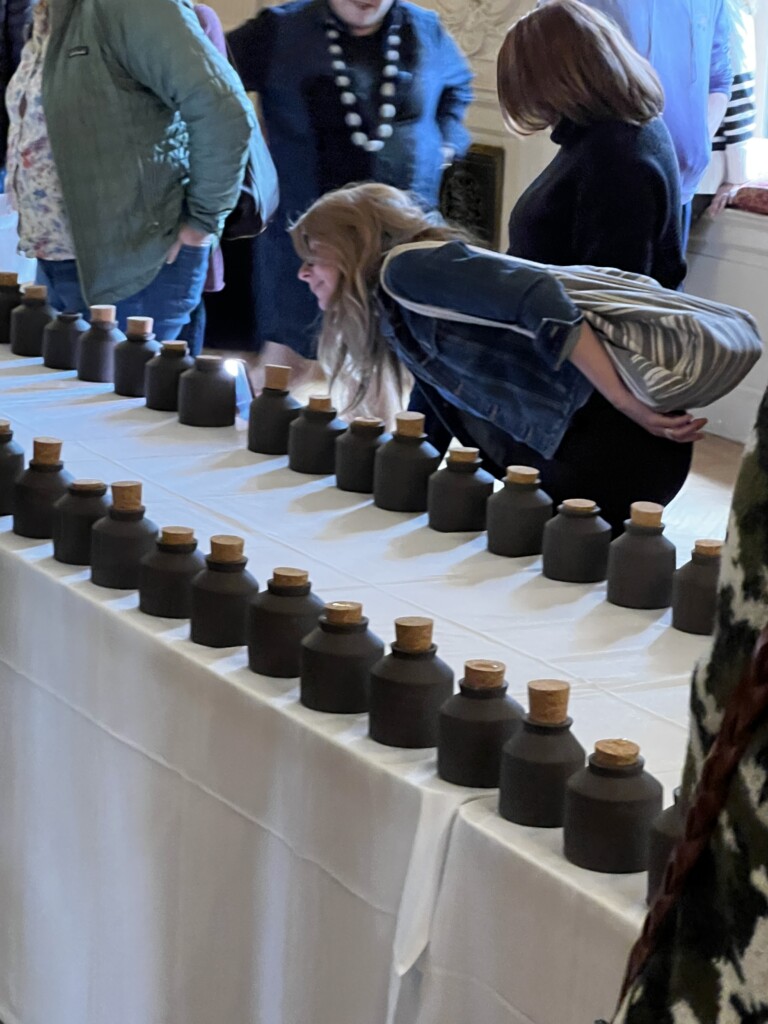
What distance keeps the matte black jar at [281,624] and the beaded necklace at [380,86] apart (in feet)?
7.90

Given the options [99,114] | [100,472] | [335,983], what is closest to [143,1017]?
[335,983]

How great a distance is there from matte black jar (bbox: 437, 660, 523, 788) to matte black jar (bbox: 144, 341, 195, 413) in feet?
3.93

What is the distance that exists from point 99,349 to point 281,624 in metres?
1.18

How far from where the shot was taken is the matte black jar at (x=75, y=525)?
1734mm

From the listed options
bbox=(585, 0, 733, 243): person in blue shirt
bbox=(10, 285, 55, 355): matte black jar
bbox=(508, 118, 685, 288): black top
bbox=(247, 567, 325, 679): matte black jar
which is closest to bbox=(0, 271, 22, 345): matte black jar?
bbox=(10, 285, 55, 355): matte black jar

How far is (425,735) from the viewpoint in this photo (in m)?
1.30

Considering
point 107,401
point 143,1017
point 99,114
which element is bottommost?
point 143,1017

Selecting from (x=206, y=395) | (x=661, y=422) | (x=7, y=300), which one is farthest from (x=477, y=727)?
(x=7, y=300)

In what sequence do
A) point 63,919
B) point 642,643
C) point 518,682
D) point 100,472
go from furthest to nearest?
point 100,472 → point 63,919 → point 642,643 → point 518,682

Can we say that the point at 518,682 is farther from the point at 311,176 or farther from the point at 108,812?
the point at 311,176

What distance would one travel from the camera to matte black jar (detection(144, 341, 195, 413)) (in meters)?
2.36

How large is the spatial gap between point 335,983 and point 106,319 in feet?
4.71

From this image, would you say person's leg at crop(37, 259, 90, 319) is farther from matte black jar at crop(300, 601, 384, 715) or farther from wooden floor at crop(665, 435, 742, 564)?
matte black jar at crop(300, 601, 384, 715)

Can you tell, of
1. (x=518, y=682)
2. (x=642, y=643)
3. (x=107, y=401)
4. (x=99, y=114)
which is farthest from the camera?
(x=99, y=114)
